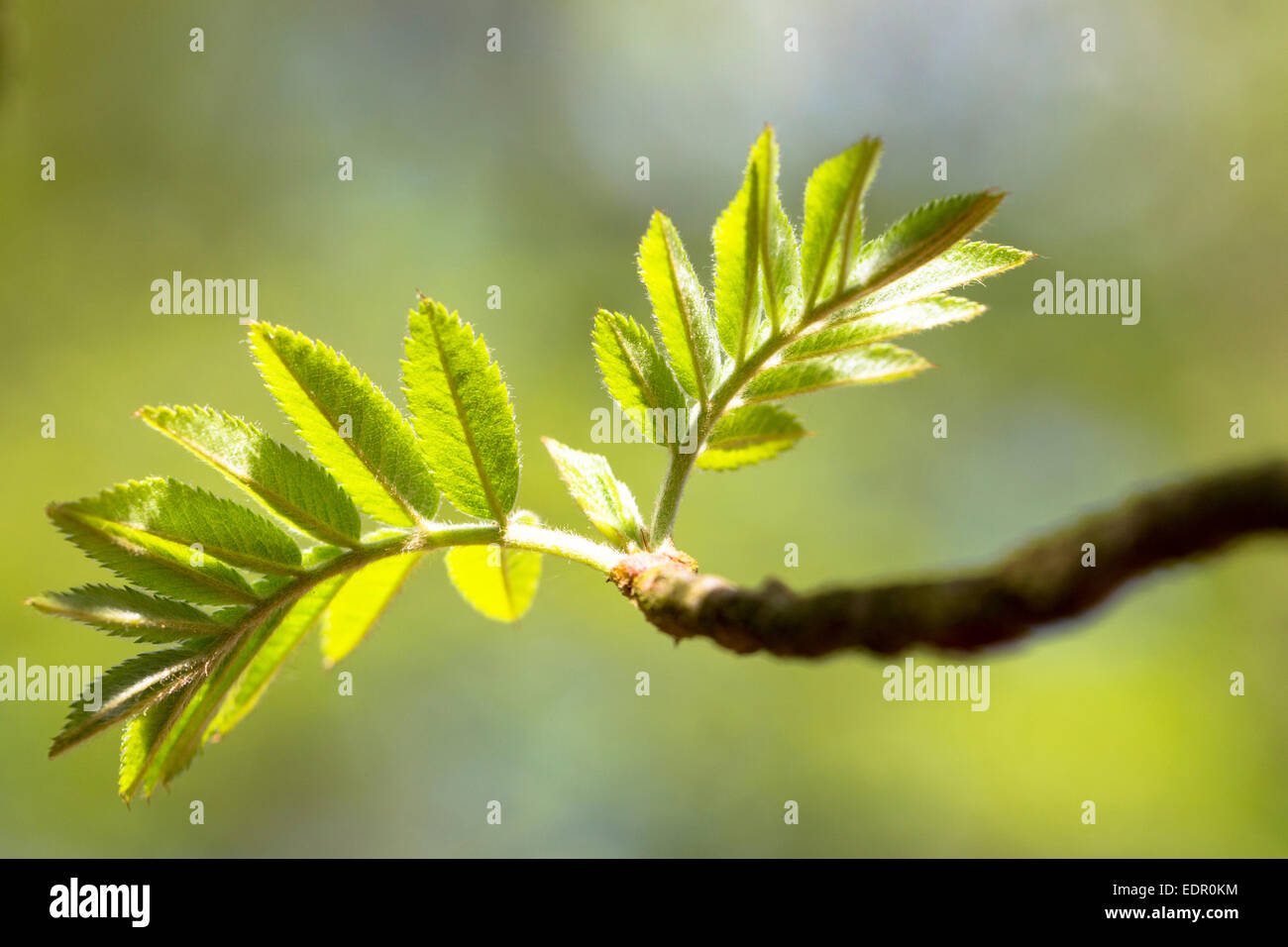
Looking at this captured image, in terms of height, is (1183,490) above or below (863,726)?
above

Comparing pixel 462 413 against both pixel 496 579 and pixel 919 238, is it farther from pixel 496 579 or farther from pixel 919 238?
pixel 919 238

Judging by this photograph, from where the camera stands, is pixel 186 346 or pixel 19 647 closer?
pixel 19 647

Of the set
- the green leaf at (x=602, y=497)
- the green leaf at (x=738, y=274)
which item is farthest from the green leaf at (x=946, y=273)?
the green leaf at (x=602, y=497)

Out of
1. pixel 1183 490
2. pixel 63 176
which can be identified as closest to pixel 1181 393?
pixel 1183 490

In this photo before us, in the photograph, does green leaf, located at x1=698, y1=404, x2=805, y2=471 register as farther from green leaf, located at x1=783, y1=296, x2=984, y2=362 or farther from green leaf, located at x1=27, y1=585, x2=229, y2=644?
green leaf, located at x1=27, y1=585, x2=229, y2=644

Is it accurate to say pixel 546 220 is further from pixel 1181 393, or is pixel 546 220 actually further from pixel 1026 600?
pixel 1026 600

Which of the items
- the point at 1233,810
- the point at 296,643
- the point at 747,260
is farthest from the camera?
the point at 1233,810

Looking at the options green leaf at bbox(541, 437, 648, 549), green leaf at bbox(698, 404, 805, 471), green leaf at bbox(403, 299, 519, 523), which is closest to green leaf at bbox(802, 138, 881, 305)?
green leaf at bbox(698, 404, 805, 471)
